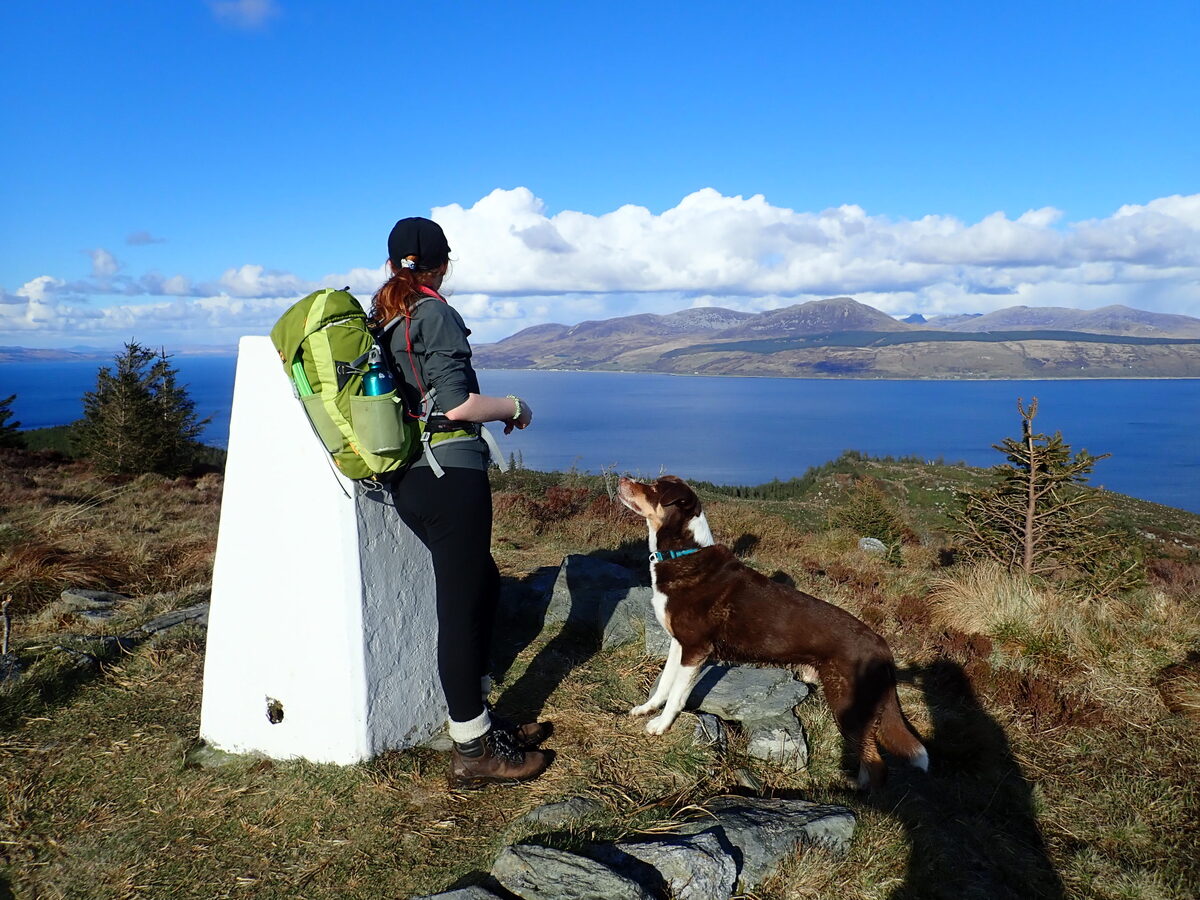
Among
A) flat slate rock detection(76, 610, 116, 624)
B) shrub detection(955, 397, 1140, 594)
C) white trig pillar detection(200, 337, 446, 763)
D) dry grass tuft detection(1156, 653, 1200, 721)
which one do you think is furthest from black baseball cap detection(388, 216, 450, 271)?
shrub detection(955, 397, 1140, 594)

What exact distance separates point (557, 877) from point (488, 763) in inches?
33.4

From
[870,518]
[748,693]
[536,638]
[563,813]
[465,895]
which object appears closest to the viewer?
[465,895]

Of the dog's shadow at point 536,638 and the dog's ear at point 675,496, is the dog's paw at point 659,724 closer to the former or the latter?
the dog's shadow at point 536,638

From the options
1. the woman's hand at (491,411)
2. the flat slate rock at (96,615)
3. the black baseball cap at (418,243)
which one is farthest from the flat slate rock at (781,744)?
the flat slate rock at (96,615)

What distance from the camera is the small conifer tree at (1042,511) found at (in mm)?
9672

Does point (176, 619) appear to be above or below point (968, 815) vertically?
above

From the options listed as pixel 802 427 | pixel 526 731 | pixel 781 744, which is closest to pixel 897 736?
pixel 781 744

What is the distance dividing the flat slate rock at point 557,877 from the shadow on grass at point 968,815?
4.24 feet

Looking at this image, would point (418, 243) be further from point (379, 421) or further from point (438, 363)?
point (379, 421)

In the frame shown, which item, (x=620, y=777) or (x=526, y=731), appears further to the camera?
(x=526, y=731)

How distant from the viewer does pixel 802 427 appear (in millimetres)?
115875

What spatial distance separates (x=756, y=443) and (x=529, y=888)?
93850 mm

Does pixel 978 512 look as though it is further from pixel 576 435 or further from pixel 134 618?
pixel 576 435

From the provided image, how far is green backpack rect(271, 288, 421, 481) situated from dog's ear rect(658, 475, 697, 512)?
1.81 metres
